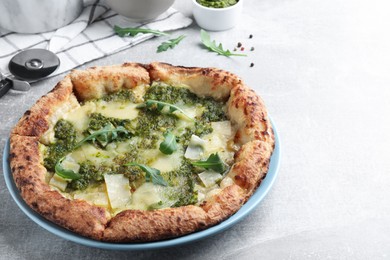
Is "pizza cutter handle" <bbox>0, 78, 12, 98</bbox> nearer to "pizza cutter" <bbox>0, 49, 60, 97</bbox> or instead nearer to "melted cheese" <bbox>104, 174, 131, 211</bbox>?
"pizza cutter" <bbox>0, 49, 60, 97</bbox>

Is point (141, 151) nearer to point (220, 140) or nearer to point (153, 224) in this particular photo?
point (220, 140)

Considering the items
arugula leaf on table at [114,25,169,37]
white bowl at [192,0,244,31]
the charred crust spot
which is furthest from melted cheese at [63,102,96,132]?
white bowl at [192,0,244,31]

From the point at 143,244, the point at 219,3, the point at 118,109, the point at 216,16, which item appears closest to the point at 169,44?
the point at 216,16

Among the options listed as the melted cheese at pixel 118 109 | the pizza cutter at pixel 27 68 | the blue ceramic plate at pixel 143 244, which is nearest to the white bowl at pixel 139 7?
the pizza cutter at pixel 27 68

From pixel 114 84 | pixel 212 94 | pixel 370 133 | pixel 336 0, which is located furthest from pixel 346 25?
pixel 114 84

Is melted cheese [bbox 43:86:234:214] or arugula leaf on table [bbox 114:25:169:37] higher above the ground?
melted cheese [bbox 43:86:234:214]

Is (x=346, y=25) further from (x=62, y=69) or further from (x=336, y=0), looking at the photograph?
(x=62, y=69)
